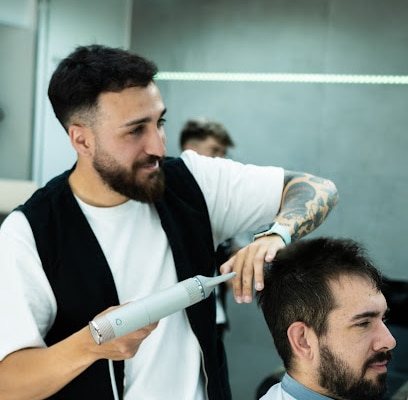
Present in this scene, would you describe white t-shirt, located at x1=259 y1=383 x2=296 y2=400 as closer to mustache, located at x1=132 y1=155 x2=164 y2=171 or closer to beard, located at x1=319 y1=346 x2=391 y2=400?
beard, located at x1=319 y1=346 x2=391 y2=400

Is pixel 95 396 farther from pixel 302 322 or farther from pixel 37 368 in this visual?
pixel 302 322

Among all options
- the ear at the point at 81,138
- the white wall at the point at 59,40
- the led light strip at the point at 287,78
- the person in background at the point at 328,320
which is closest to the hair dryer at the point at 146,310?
the person in background at the point at 328,320

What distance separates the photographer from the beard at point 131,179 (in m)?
1.78

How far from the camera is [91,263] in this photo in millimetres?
1759

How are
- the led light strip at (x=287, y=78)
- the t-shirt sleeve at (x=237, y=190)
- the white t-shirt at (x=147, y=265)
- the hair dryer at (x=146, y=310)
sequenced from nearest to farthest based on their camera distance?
the hair dryer at (x=146, y=310), the white t-shirt at (x=147, y=265), the t-shirt sleeve at (x=237, y=190), the led light strip at (x=287, y=78)

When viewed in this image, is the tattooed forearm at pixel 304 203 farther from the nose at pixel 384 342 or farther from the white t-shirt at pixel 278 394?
the white t-shirt at pixel 278 394

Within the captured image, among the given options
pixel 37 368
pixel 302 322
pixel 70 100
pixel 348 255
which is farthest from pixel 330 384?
pixel 70 100

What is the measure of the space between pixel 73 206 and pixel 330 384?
79 cm

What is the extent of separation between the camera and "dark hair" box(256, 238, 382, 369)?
1772 mm

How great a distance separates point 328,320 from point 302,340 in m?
0.10

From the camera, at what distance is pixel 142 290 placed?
1812mm

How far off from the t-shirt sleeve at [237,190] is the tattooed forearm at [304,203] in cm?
4

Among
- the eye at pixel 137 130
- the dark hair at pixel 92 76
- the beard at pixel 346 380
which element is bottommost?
the beard at pixel 346 380

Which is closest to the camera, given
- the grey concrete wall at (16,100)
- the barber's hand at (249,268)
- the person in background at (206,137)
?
the barber's hand at (249,268)
